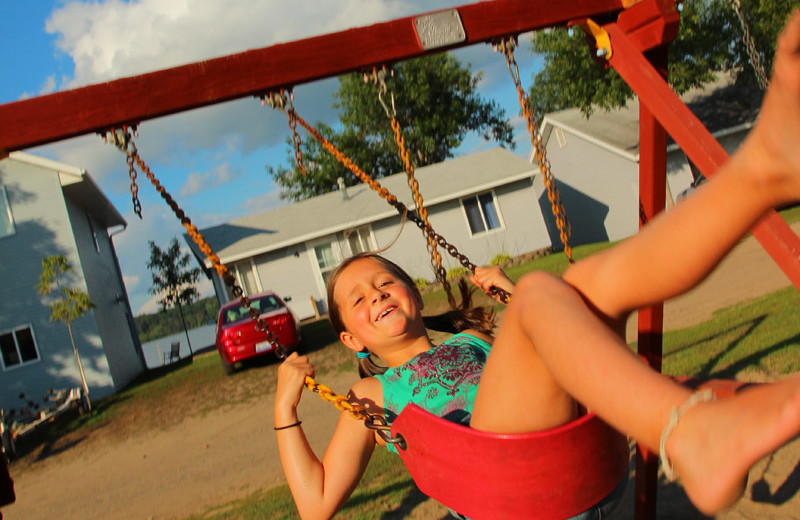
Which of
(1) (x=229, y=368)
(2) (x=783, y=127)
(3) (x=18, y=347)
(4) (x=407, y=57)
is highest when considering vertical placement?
(4) (x=407, y=57)

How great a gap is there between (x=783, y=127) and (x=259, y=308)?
10968 millimetres

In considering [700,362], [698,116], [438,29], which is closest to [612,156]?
[698,116]

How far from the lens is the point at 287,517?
13.4ft

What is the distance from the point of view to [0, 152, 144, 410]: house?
13547mm

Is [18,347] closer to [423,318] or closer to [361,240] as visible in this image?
[361,240]

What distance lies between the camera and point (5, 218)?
13969 millimetres

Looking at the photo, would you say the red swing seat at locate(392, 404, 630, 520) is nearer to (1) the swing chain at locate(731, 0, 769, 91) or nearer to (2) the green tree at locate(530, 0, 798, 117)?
(1) the swing chain at locate(731, 0, 769, 91)

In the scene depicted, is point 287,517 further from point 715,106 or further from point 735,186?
point 715,106

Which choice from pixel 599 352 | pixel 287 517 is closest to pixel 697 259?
pixel 599 352

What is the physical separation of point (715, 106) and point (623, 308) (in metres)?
24.8

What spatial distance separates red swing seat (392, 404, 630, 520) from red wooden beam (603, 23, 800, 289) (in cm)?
83

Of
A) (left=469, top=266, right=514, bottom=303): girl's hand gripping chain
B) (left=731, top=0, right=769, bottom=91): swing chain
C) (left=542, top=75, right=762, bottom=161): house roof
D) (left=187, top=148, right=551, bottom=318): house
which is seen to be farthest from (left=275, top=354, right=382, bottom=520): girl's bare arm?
(left=542, top=75, right=762, bottom=161): house roof

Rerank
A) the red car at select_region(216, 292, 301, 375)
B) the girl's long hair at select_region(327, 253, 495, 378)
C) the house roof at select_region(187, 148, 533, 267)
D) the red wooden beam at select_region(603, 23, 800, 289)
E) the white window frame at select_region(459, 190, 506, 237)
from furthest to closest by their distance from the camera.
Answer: the white window frame at select_region(459, 190, 506, 237) < the house roof at select_region(187, 148, 533, 267) < the red car at select_region(216, 292, 301, 375) < the girl's long hair at select_region(327, 253, 495, 378) < the red wooden beam at select_region(603, 23, 800, 289)

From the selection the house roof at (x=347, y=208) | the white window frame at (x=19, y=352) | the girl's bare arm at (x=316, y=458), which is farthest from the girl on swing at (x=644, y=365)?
the house roof at (x=347, y=208)
